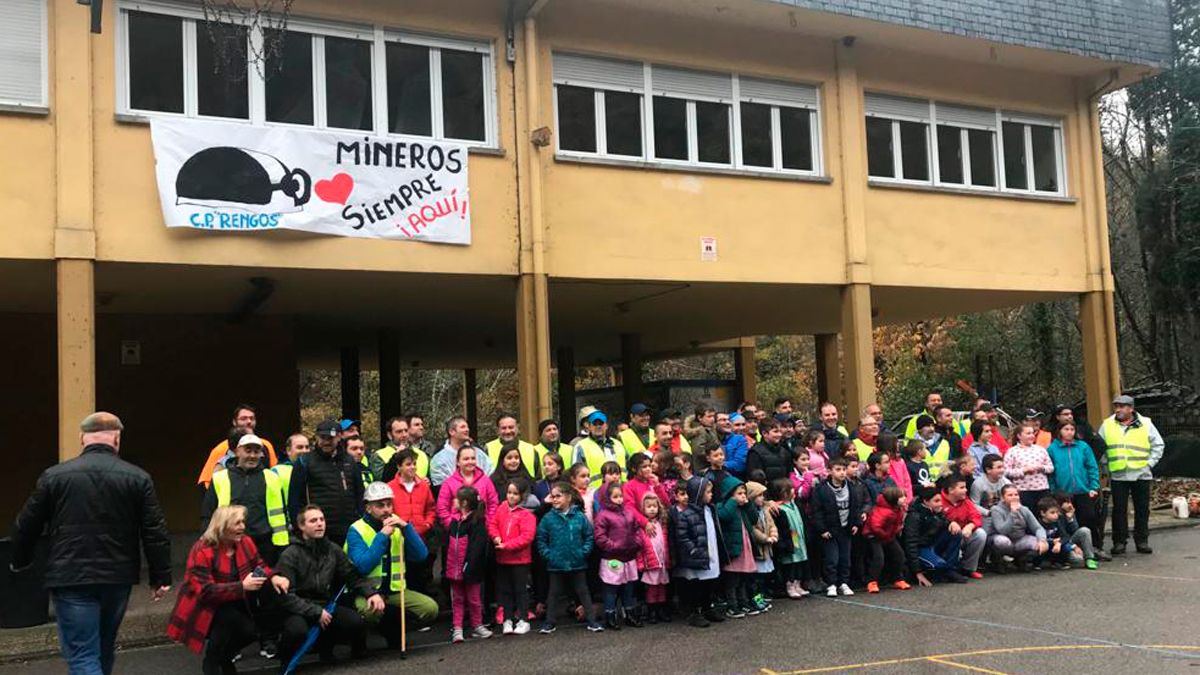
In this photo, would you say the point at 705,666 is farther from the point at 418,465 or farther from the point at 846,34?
the point at 846,34

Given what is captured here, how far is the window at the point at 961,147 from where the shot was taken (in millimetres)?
15180

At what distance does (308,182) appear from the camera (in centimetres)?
1117

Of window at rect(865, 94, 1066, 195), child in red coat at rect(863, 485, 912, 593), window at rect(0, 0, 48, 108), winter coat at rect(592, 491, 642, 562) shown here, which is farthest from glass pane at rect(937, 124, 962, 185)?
window at rect(0, 0, 48, 108)

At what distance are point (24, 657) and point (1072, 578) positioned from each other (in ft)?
32.5

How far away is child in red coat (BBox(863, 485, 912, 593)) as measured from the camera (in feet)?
33.0

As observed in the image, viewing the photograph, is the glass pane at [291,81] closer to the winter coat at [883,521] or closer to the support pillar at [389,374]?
the winter coat at [883,521]

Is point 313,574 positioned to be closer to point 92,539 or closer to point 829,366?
point 92,539

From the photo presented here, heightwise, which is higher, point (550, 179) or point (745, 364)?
point (550, 179)

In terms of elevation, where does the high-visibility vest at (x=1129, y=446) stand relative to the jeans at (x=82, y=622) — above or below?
above

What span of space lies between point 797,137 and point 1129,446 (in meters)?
5.88

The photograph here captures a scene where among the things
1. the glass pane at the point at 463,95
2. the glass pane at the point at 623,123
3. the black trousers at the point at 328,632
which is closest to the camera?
the black trousers at the point at 328,632

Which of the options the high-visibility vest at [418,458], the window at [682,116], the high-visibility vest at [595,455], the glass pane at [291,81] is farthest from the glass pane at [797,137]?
the high-visibility vest at [418,458]

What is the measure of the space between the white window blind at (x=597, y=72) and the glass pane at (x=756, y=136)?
1656mm

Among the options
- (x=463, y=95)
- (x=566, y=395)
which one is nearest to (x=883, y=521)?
(x=463, y=95)
